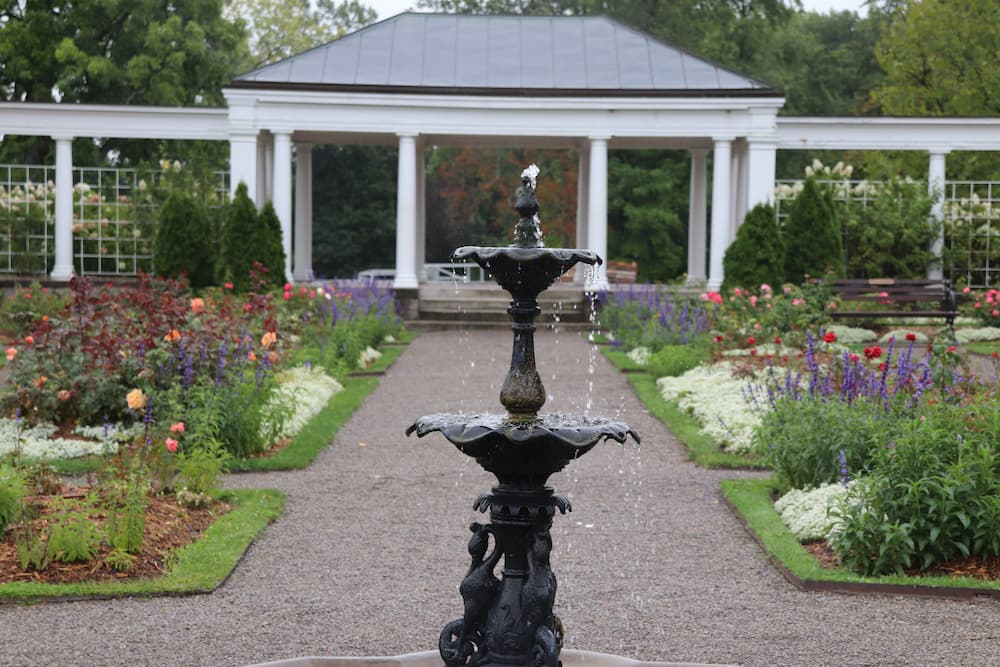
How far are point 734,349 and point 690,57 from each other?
1062 cm

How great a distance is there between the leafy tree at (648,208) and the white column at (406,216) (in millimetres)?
13641

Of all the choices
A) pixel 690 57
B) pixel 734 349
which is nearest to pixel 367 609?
pixel 734 349

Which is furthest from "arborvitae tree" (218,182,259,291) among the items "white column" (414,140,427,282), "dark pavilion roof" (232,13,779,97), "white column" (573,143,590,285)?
"white column" (573,143,590,285)

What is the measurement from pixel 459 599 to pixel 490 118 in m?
18.4

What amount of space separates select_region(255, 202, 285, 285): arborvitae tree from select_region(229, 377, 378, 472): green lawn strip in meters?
6.96

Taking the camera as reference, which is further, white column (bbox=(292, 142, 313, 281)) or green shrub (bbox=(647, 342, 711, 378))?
white column (bbox=(292, 142, 313, 281))

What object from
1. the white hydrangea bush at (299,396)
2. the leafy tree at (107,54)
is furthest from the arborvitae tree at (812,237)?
the leafy tree at (107,54)

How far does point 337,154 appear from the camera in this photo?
41406 mm

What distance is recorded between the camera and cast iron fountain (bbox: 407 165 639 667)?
4.43 meters

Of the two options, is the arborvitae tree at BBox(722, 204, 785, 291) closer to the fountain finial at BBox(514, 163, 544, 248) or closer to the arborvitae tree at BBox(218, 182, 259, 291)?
the arborvitae tree at BBox(218, 182, 259, 291)

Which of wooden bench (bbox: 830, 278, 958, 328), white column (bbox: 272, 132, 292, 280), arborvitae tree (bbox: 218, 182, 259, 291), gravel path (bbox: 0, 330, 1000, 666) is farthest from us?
white column (bbox: 272, 132, 292, 280)

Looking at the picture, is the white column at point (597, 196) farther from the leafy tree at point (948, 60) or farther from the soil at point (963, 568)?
the soil at point (963, 568)

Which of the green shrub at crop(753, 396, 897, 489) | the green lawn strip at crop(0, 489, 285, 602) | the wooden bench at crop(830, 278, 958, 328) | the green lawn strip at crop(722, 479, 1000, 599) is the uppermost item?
the wooden bench at crop(830, 278, 958, 328)

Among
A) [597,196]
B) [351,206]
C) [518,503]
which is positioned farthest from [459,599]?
[351,206]
